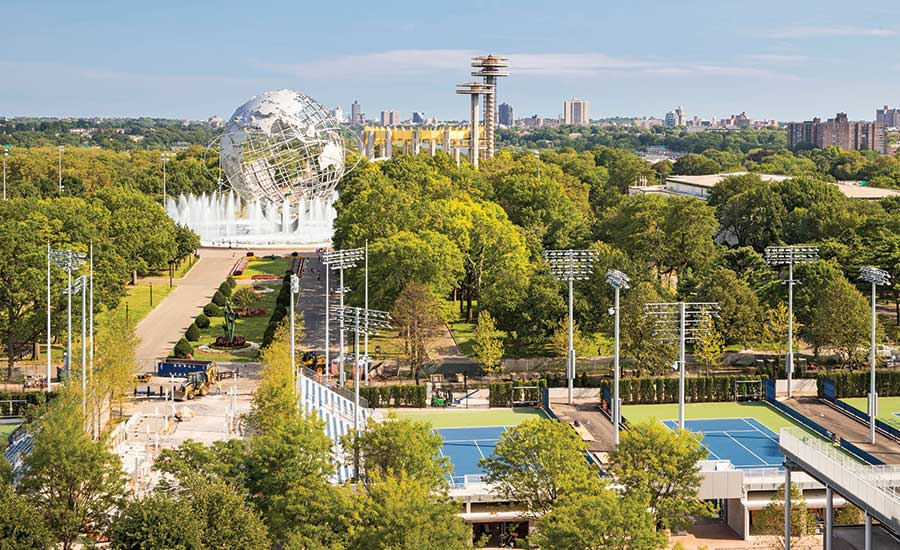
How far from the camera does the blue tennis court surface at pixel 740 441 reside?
1811 inches

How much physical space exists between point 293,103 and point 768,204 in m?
41.5

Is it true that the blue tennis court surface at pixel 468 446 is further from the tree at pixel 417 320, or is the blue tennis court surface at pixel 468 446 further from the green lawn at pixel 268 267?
the green lawn at pixel 268 267

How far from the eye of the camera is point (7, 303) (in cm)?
5562

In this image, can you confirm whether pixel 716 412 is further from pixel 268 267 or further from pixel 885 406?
pixel 268 267

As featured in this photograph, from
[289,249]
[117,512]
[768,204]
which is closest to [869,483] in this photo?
[117,512]

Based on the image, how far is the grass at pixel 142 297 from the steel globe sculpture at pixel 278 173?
23586 mm

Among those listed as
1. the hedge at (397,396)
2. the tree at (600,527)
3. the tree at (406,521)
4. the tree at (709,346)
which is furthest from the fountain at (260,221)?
the tree at (600,527)

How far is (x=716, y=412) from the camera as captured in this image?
54.3 metres

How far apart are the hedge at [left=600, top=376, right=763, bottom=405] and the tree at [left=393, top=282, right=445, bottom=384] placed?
Result: 9.35 m

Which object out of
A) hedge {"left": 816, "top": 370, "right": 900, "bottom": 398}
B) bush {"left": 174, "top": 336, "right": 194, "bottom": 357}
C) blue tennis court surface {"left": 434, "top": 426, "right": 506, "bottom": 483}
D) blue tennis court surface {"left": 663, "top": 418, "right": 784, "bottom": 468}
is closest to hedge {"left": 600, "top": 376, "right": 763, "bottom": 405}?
blue tennis court surface {"left": 663, "top": 418, "right": 784, "bottom": 468}

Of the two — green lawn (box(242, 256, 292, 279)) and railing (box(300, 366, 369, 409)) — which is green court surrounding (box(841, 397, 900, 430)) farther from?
green lawn (box(242, 256, 292, 279))

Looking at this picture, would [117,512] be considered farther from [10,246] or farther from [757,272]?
[757,272]

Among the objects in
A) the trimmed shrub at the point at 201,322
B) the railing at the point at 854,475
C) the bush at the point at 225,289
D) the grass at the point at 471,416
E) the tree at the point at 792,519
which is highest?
the bush at the point at 225,289

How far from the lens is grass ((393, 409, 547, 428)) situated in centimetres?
5150
